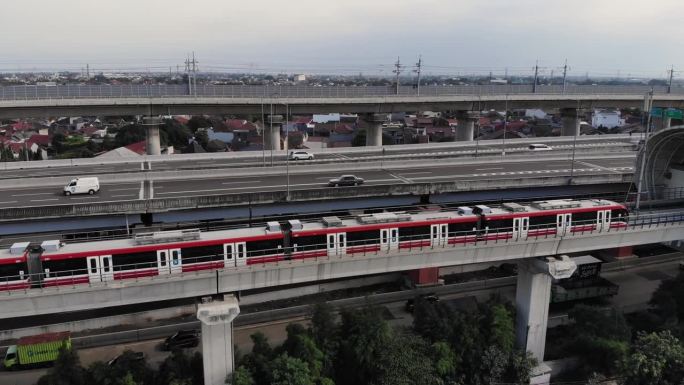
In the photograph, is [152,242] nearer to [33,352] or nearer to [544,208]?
[33,352]

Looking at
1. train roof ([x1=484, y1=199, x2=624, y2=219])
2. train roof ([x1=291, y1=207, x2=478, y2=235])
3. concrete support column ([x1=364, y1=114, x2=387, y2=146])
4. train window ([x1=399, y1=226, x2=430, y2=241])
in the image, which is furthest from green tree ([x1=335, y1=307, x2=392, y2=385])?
concrete support column ([x1=364, y1=114, x2=387, y2=146])

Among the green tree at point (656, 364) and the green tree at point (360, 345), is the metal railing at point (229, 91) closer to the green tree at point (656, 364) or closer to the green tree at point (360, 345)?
the green tree at point (360, 345)

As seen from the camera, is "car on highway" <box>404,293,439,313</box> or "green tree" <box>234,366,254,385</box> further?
"car on highway" <box>404,293,439,313</box>

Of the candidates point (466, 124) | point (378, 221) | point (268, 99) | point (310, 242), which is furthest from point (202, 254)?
point (466, 124)

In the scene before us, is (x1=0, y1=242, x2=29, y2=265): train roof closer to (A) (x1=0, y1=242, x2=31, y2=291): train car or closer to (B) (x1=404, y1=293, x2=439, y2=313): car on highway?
(A) (x1=0, y1=242, x2=31, y2=291): train car

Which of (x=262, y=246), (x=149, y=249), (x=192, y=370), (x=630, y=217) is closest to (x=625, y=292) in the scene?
(x=630, y=217)
